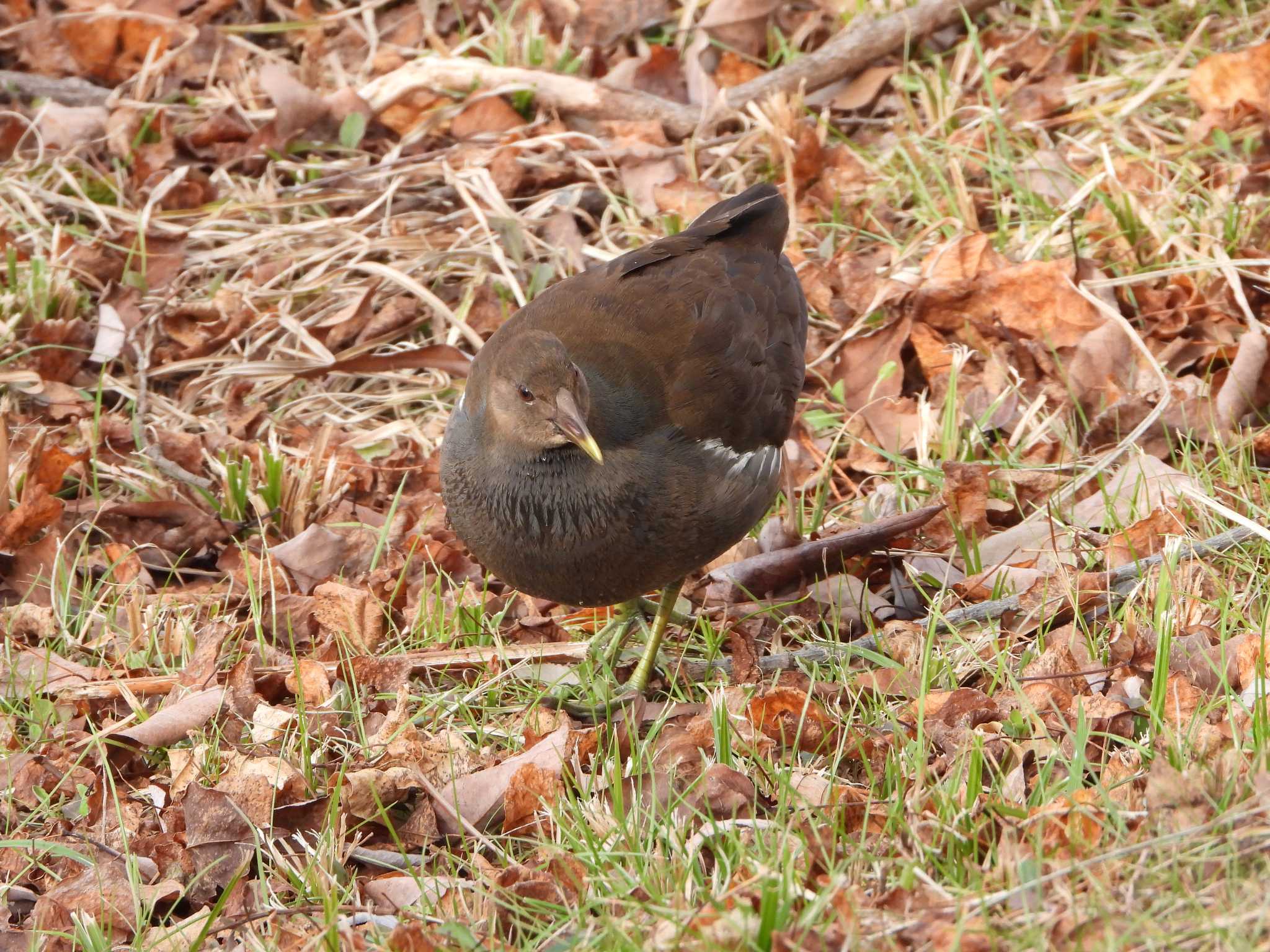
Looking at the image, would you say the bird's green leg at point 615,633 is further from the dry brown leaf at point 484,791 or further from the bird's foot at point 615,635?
the dry brown leaf at point 484,791

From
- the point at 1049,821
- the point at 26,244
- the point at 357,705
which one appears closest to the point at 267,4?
the point at 26,244

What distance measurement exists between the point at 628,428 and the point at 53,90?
415 cm

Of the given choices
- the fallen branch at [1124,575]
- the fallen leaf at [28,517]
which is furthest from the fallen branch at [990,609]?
the fallen leaf at [28,517]

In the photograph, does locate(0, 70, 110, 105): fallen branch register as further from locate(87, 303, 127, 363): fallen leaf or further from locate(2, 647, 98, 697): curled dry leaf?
locate(2, 647, 98, 697): curled dry leaf

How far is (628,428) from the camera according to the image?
3842 mm

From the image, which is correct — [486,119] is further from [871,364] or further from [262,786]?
[262,786]

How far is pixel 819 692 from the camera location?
363 centimetres

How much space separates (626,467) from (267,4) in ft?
14.8

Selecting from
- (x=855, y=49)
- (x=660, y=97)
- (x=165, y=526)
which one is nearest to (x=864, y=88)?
(x=855, y=49)

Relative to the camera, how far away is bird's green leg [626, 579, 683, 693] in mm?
4055

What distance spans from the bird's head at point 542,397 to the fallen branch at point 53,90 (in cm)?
378

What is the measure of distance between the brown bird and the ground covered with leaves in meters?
0.35

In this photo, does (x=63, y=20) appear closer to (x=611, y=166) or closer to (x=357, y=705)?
(x=611, y=166)

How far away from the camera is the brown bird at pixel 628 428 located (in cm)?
374
